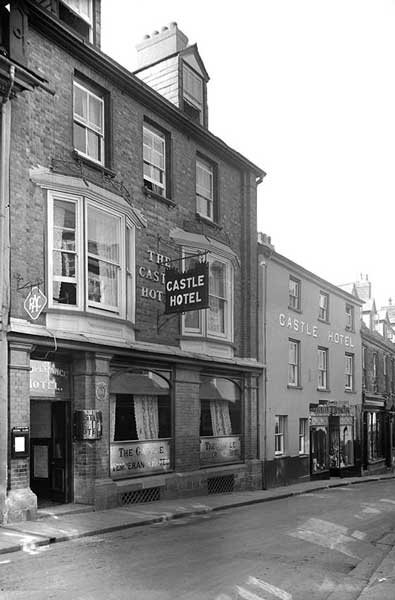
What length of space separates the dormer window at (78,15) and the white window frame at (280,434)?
1399 centimetres

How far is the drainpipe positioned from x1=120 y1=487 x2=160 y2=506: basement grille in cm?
377

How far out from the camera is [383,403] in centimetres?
3678

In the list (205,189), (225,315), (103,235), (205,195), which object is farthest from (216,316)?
(103,235)

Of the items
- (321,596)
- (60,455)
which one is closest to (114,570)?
(321,596)

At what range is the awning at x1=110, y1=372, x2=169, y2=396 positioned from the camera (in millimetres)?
15695

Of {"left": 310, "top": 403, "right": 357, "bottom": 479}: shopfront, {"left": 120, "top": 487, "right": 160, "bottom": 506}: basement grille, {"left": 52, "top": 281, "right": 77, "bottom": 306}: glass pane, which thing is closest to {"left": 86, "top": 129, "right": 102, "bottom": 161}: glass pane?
{"left": 52, "top": 281, "right": 77, "bottom": 306}: glass pane

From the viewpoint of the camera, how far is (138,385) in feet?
53.8

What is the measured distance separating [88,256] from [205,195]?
6.40m

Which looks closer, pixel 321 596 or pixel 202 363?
pixel 321 596

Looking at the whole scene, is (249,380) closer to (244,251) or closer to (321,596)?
(244,251)

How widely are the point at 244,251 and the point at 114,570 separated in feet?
46.3

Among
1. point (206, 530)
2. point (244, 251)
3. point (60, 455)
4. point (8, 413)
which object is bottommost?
point (206, 530)

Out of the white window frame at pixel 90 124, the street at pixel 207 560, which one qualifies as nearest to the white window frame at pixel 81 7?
the white window frame at pixel 90 124

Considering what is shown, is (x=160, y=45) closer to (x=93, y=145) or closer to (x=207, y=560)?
(x=93, y=145)
